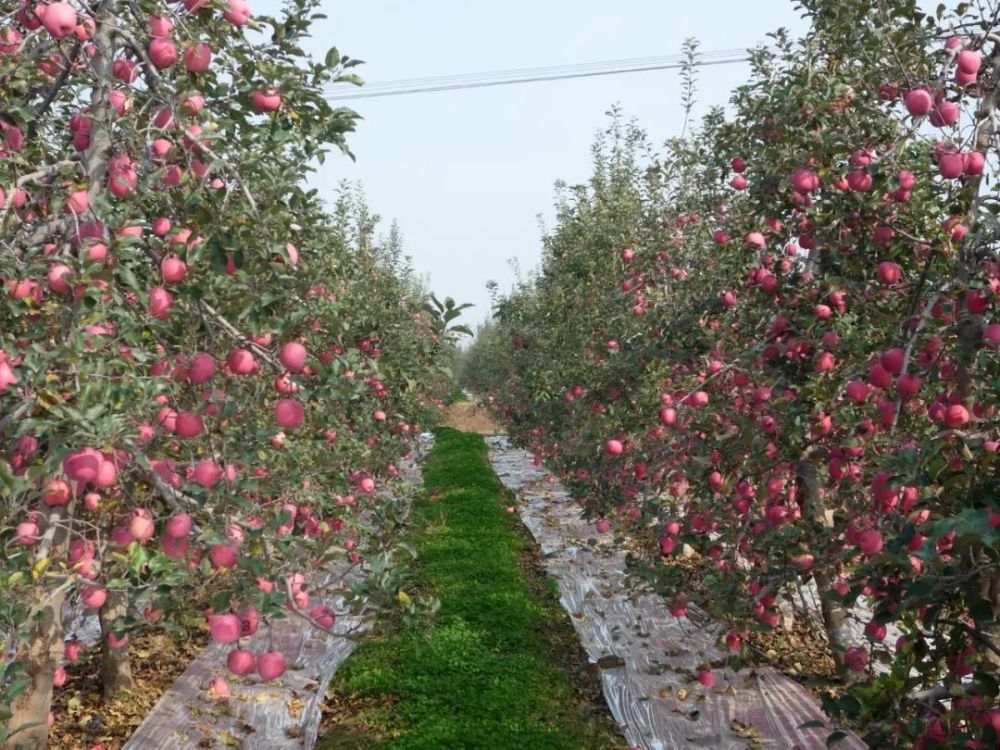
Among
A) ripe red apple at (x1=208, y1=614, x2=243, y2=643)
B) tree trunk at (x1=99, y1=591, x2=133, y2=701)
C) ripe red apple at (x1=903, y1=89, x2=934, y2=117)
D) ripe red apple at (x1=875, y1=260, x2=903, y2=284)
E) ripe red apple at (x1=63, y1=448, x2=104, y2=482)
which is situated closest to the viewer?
ripe red apple at (x1=63, y1=448, x2=104, y2=482)

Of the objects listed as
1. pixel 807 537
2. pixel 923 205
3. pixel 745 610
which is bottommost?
pixel 745 610

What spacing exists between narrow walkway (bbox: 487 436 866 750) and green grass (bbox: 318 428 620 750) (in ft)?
0.86

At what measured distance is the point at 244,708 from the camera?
5.22 metres

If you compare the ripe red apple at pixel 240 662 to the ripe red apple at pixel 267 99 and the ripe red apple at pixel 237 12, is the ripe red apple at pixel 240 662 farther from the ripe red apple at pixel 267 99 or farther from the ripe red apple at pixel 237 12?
the ripe red apple at pixel 237 12

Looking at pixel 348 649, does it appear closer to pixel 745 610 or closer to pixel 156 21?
pixel 745 610

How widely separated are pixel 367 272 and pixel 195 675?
6.22 metres

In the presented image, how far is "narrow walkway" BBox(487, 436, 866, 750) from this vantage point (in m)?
4.77

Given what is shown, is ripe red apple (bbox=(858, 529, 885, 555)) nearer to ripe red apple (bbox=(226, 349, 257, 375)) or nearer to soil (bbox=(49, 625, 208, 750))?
ripe red apple (bbox=(226, 349, 257, 375))

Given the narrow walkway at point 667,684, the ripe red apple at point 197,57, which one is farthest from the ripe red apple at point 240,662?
the narrow walkway at point 667,684

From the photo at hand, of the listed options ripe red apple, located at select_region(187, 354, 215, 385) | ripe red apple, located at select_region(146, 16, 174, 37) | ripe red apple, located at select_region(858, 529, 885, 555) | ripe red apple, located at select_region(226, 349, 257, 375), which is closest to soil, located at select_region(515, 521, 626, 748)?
ripe red apple, located at select_region(858, 529, 885, 555)

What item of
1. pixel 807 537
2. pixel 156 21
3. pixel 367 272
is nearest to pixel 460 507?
pixel 367 272

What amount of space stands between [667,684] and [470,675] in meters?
1.35

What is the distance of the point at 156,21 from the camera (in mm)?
2553

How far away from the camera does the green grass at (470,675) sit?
491 centimetres
